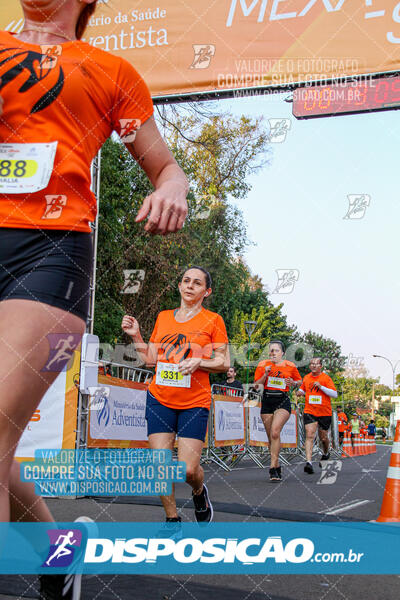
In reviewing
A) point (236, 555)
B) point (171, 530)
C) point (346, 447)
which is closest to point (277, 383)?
point (171, 530)

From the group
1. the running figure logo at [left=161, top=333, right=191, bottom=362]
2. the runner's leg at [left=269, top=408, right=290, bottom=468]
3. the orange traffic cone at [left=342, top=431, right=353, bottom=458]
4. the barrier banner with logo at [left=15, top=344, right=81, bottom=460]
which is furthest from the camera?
the orange traffic cone at [left=342, top=431, right=353, bottom=458]

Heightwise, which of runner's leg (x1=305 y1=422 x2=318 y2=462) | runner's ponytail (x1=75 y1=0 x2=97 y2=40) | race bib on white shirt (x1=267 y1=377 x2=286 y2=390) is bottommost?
runner's leg (x1=305 y1=422 x2=318 y2=462)

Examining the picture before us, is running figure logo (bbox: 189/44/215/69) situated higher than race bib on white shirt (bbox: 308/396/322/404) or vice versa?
running figure logo (bbox: 189/44/215/69)

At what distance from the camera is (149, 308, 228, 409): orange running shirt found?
4293 millimetres

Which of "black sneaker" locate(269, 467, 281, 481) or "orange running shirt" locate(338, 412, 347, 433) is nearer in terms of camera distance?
"black sneaker" locate(269, 467, 281, 481)

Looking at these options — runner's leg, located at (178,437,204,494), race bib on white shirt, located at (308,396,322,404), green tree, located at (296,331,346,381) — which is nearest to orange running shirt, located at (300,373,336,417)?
race bib on white shirt, located at (308,396,322,404)

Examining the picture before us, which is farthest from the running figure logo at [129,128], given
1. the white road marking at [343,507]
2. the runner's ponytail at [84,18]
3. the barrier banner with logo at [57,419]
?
the barrier banner with logo at [57,419]

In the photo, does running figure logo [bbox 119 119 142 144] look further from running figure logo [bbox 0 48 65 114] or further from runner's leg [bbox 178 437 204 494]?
runner's leg [bbox 178 437 204 494]

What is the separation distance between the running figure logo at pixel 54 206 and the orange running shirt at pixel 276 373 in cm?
769

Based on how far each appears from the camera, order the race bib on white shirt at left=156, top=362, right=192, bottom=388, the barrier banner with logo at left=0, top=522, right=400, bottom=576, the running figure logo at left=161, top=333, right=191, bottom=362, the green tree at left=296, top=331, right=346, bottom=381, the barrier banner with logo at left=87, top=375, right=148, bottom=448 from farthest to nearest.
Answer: the green tree at left=296, top=331, right=346, bottom=381 < the barrier banner with logo at left=87, top=375, right=148, bottom=448 < the running figure logo at left=161, top=333, right=191, bottom=362 < the race bib on white shirt at left=156, top=362, right=192, bottom=388 < the barrier banner with logo at left=0, top=522, right=400, bottom=576

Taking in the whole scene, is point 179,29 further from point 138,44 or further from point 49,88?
point 49,88

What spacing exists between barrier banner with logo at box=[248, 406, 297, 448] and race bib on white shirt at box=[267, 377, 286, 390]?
136 inches

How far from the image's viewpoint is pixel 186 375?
4238 mm

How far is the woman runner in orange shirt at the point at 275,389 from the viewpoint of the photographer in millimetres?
8920
